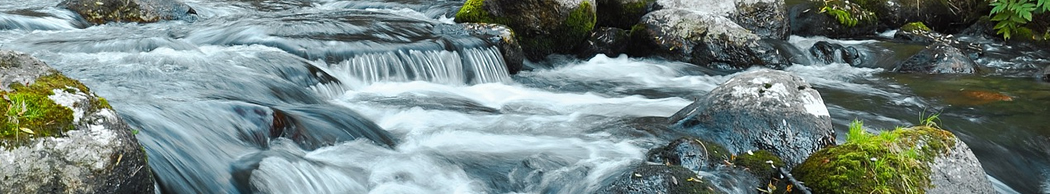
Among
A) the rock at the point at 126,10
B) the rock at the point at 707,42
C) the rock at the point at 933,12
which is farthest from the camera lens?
the rock at the point at 933,12

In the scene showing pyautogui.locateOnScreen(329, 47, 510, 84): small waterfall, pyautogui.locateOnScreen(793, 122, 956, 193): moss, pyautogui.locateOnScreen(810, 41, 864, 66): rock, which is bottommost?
pyautogui.locateOnScreen(810, 41, 864, 66): rock

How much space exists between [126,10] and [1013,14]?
40.1 feet

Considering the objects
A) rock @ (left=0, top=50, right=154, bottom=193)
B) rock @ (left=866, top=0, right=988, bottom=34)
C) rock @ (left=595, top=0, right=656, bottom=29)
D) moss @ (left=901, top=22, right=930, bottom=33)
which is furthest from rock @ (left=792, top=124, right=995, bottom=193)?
rock @ (left=866, top=0, right=988, bottom=34)

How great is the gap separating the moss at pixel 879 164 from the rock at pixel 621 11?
22.7 feet

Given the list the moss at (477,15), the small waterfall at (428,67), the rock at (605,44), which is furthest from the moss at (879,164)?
the rock at (605,44)

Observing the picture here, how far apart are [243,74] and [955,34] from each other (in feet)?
36.7

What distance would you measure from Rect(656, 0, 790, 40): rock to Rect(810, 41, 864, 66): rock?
80 centimetres

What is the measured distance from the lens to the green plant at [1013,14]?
11734 mm

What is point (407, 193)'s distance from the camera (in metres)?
4.79

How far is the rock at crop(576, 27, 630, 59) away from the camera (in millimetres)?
10570

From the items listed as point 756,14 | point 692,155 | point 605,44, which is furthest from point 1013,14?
point 692,155

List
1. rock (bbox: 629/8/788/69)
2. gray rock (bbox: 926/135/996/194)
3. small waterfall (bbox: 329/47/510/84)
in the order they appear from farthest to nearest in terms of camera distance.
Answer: rock (bbox: 629/8/788/69) < small waterfall (bbox: 329/47/510/84) < gray rock (bbox: 926/135/996/194)

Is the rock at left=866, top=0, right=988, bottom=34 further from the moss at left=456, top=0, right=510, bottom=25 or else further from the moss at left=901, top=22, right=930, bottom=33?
the moss at left=456, top=0, right=510, bottom=25

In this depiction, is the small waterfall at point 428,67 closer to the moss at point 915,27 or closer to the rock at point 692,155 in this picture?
the rock at point 692,155
